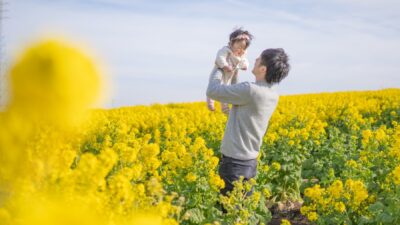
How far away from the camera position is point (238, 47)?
16.4ft

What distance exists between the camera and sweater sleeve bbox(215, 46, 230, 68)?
484 cm

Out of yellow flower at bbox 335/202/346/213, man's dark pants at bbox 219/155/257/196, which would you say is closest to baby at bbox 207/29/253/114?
man's dark pants at bbox 219/155/257/196

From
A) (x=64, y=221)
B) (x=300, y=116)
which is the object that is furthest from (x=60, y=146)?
(x=300, y=116)

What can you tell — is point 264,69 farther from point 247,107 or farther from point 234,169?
point 234,169

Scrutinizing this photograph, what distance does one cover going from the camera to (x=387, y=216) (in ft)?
15.2

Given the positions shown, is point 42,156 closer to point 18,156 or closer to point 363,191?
point 18,156

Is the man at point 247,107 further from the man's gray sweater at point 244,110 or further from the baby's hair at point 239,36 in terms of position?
the baby's hair at point 239,36

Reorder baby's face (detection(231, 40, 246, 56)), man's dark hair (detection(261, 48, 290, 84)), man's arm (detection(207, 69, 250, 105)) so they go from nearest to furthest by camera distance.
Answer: man's arm (detection(207, 69, 250, 105))
man's dark hair (detection(261, 48, 290, 84))
baby's face (detection(231, 40, 246, 56))

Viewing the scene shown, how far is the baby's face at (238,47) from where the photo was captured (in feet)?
16.4

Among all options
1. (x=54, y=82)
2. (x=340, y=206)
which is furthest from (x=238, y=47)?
(x=54, y=82)

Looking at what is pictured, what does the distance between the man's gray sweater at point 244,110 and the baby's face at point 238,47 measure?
318 mm

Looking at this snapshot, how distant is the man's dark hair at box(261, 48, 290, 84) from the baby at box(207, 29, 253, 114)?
0.35m

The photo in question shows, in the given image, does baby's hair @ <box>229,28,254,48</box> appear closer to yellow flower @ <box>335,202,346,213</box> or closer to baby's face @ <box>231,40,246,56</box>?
baby's face @ <box>231,40,246,56</box>

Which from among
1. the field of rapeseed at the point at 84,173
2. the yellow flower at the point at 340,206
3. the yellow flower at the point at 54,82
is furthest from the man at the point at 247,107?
Answer: the yellow flower at the point at 54,82
